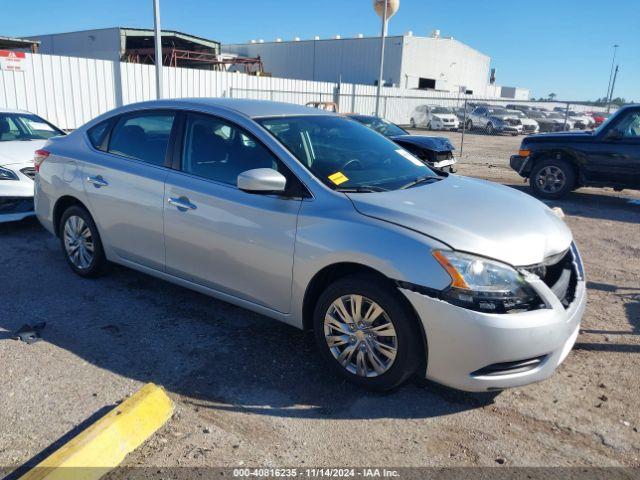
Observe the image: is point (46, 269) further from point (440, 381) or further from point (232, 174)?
point (440, 381)

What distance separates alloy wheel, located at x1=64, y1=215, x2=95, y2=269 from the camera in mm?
4867

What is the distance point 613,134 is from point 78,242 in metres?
8.48

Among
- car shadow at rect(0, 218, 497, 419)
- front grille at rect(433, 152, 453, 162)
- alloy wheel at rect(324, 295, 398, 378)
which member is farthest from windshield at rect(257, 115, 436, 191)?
front grille at rect(433, 152, 453, 162)

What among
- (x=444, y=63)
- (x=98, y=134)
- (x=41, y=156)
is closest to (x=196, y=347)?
(x=98, y=134)

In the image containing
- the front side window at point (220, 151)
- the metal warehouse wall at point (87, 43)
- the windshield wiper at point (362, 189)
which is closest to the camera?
the windshield wiper at point (362, 189)

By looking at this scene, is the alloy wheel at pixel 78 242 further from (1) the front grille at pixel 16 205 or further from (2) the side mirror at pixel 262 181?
(2) the side mirror at pixel 262 181

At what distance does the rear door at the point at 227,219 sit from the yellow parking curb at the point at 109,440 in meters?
0.96

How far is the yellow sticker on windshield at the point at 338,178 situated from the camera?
349cm

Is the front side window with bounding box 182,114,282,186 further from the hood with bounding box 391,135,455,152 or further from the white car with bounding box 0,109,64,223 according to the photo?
the hood with bounding box 391,135,455,152

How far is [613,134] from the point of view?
895 cm

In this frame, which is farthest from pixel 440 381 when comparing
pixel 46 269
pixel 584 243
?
pixel 584 243

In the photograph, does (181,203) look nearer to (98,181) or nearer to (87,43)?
(98,181)

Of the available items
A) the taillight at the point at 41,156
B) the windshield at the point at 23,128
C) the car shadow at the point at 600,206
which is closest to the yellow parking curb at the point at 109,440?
the taillight at the point at 41,156

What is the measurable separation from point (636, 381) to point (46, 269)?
526 cm
